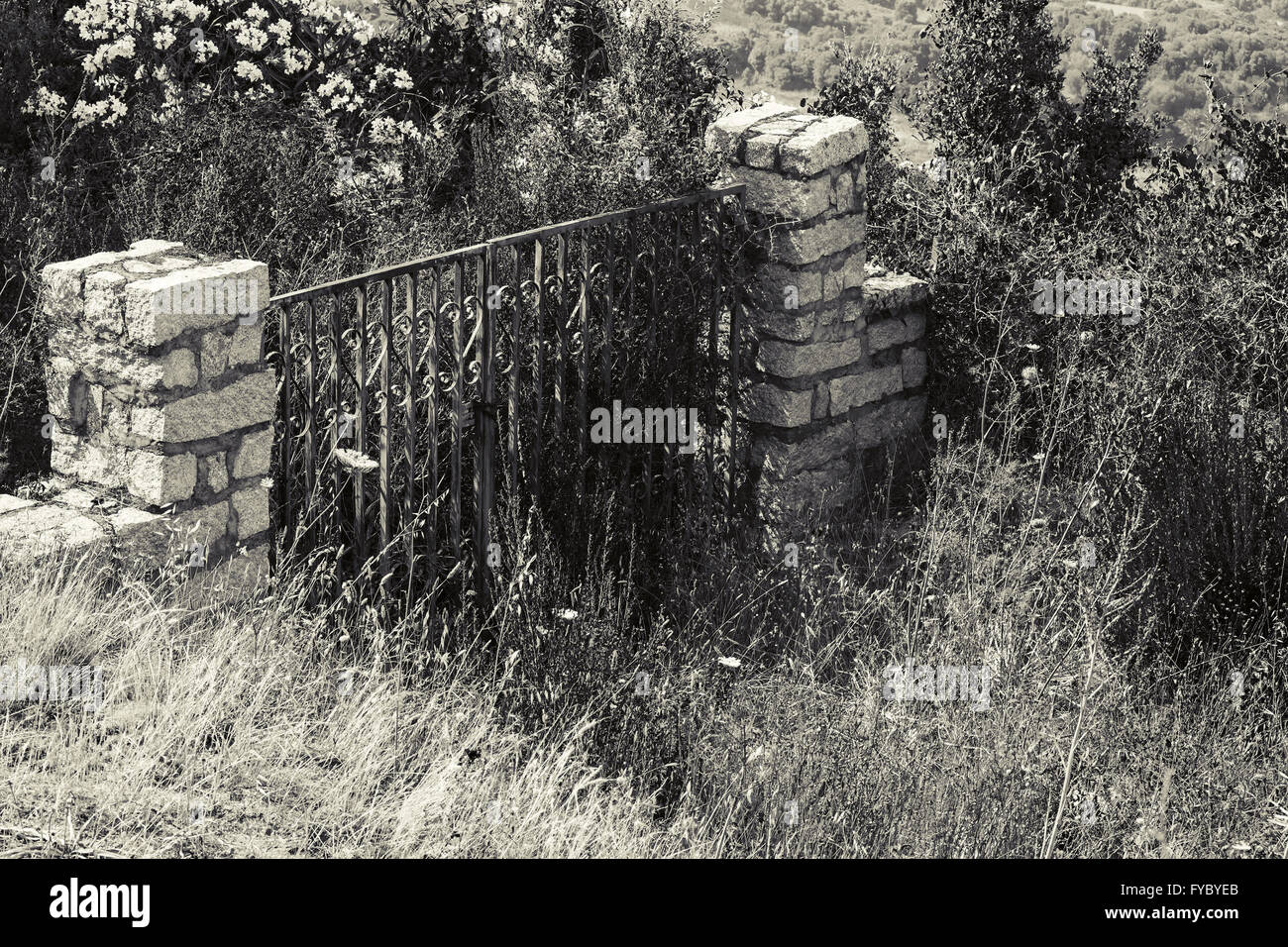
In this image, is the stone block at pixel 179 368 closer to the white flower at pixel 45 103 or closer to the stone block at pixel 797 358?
the stone block at pixel 797 358

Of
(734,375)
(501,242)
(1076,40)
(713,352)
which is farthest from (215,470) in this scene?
(1076,40)

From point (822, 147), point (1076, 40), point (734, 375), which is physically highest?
point (1076, 40)

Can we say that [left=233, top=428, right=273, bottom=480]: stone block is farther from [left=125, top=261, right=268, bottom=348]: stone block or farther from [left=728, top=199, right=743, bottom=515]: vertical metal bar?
[left=728, top=199, right=743, bottom=515]: vertical metal bar

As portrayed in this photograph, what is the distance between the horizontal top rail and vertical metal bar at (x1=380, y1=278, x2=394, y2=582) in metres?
0.10

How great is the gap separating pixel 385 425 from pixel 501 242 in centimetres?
86

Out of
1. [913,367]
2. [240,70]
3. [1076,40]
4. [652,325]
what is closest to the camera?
[652,325]

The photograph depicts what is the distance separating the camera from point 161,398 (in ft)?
15.3

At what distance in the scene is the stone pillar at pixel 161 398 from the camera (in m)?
4.67

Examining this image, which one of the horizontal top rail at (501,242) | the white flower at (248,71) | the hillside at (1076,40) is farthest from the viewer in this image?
the hillside at (1076,40)

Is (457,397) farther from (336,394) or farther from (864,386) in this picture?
(864,386)

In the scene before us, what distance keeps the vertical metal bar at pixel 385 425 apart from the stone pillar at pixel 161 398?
0.41m

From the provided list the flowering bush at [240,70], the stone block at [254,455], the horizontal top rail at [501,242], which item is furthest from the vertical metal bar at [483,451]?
the flowering bush at [240,70]
